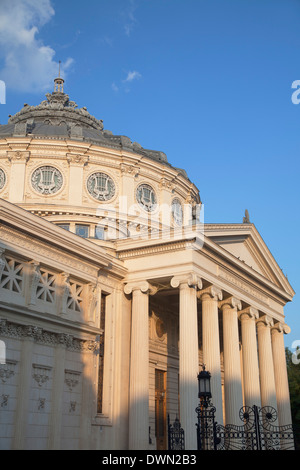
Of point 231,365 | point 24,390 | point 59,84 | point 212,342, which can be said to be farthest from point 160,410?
point 59,84

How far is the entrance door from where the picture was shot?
29031 millimetres

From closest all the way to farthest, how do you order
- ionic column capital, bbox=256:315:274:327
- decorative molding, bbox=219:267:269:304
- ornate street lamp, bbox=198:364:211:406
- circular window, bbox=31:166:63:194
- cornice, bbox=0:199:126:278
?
ornate street lamp, bbox=198:364:211:406
cornice, bbox=0:199:126:278
decorative molding, bbox=219:267:269:304
ionic column capital, bbox=256:315:274:327
circular window, bbox=31:166:63:194

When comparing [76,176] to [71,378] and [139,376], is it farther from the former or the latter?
[71,378]

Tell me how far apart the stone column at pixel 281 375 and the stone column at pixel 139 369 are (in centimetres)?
1364

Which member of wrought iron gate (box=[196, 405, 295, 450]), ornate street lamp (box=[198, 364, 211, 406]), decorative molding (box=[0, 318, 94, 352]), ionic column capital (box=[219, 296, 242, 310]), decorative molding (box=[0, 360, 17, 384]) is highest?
ionic column capital (box=[219, 296, 242, 310])

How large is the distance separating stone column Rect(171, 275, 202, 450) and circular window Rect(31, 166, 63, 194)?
13.1 meters

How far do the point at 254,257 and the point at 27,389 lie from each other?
1895cm

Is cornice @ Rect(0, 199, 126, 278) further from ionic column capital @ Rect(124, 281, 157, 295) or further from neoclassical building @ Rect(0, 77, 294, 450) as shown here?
ionic column capital @ Rect(124, 281, 157, 295)

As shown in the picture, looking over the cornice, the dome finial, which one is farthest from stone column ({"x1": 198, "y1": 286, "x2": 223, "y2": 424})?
the dome finial

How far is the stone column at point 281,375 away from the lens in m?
36.3

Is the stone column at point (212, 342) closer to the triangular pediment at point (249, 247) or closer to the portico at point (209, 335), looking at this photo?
the portico at point (209, 335)

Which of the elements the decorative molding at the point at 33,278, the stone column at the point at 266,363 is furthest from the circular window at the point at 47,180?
the stone column at the point at 266,363

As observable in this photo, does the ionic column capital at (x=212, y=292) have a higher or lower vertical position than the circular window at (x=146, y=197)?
lower
